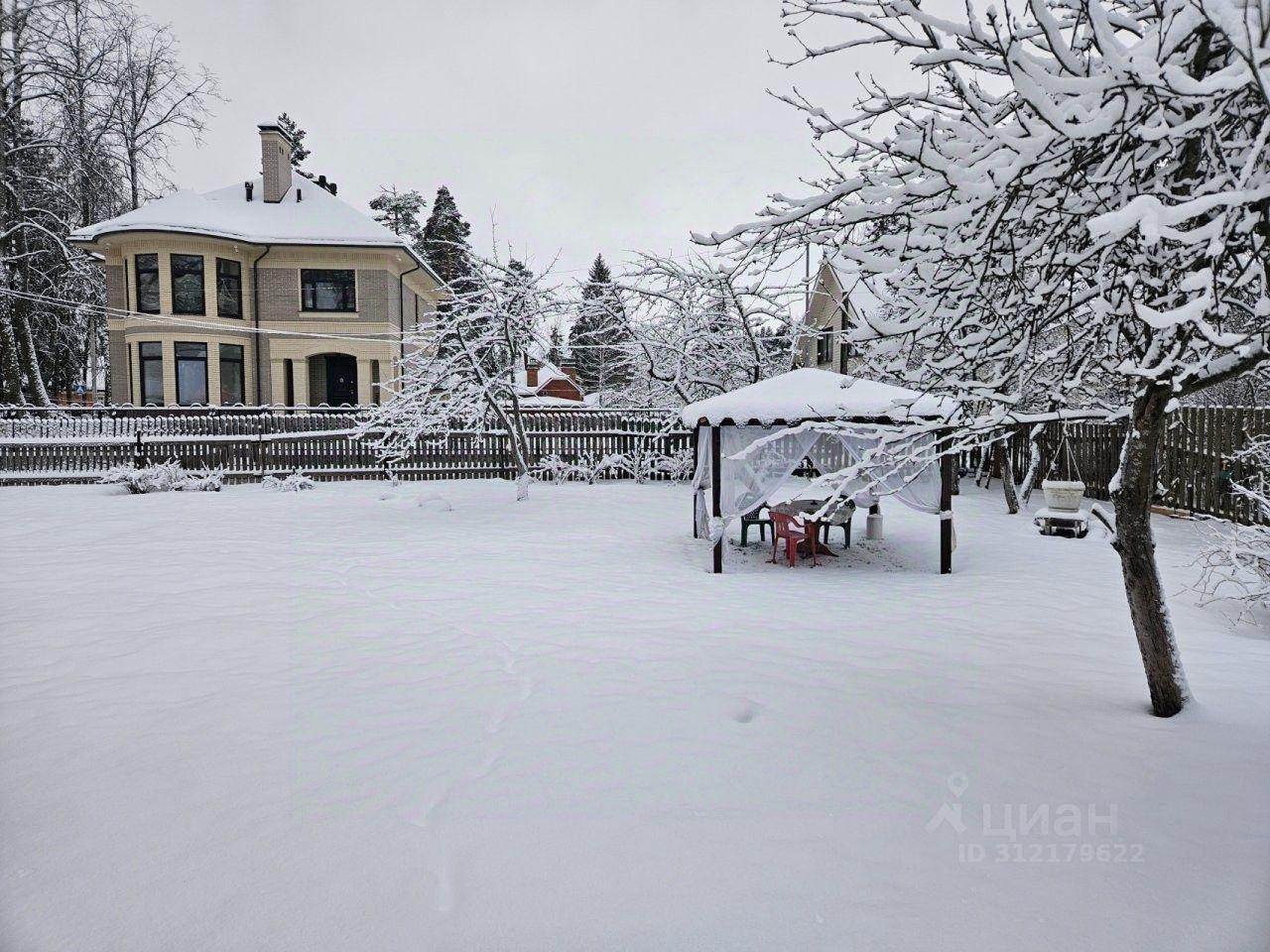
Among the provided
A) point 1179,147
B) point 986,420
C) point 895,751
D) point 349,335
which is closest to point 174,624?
point 895,751

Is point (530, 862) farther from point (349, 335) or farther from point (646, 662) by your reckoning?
point (349, 335)

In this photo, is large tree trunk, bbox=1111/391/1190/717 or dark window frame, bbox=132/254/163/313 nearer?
large tree trunk, bbox=1111/391/1190/717

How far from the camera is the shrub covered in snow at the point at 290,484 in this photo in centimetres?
1622

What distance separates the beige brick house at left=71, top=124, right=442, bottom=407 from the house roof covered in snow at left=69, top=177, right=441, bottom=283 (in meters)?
0.05

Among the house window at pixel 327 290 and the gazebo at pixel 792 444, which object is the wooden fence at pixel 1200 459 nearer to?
the gazebo at pixel 792 444

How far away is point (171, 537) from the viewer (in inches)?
410

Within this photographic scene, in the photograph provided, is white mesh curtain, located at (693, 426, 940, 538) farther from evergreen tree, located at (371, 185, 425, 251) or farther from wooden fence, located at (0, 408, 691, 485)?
evergreen tree, located at (371, 185, 425, 251)

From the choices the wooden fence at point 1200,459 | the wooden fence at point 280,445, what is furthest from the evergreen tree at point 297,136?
the wooden fence at point 1200,459

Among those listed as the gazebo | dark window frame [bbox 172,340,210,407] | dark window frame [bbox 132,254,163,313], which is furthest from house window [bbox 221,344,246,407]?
the gazebo

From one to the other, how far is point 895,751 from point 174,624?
5.69 meters

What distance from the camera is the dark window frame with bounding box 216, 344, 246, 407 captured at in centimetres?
2523

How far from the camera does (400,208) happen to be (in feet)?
148

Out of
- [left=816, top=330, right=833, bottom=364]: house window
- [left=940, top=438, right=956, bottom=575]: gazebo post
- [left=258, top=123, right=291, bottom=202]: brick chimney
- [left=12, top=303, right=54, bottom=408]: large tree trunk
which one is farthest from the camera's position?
[left=816, top=330, right=833, bottom=364]: house window

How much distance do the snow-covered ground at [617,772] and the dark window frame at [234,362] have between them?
A: 20.4 metres
